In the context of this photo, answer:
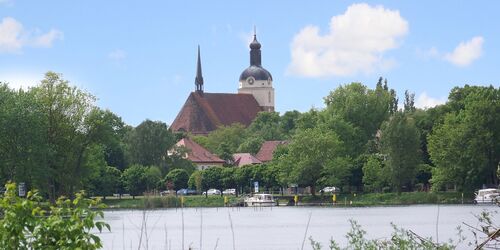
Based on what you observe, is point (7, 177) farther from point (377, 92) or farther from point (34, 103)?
point (377, 92)

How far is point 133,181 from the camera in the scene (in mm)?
106750

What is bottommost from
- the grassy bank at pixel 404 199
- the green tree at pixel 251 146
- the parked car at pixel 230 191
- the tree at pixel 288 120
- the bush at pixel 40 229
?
the bush at pixel 40 229

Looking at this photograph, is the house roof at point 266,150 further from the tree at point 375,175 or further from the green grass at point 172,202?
the tree at point 375,175

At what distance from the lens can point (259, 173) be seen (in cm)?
10788

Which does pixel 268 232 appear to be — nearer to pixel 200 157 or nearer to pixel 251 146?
pixel 200 157

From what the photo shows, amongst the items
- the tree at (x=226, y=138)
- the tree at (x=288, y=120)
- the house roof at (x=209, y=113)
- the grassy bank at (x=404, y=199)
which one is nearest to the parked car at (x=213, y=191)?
the grassy bank at (x=404, y=199)

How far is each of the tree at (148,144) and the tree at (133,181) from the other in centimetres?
1512

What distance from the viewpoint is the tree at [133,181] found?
106438 mm

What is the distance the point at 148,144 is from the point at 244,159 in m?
24.0

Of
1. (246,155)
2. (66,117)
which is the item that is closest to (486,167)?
(66,117)

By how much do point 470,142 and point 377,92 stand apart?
31999mm

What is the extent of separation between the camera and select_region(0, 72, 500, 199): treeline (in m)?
Answer: 74.1

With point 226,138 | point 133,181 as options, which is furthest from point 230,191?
point 226,138

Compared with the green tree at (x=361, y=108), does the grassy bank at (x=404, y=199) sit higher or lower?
lower
